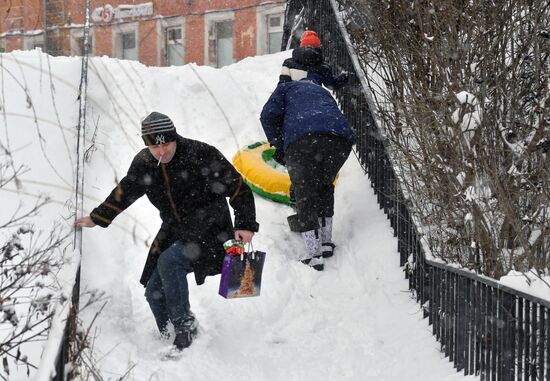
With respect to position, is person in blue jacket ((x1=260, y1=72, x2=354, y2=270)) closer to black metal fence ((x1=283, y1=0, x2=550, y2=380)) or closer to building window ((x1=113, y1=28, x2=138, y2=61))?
black metal fence ((x1=283, y1=0, x2=550, y2=380))

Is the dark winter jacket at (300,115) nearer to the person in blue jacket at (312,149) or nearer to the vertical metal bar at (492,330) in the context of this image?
the person in blue jacket at (312,149)

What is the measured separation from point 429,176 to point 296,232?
179 cm

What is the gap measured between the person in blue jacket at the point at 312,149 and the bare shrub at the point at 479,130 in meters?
0.56

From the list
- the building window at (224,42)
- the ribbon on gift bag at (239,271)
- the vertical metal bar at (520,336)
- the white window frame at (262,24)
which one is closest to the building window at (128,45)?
the building window at (224,42)

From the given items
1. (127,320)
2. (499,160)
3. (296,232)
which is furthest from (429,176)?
(127,320)

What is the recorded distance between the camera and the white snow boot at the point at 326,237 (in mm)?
6367

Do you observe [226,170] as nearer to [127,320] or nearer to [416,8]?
[127,320]

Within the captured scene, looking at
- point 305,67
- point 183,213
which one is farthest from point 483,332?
point 305,67

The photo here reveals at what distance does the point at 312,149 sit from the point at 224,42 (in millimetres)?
19071

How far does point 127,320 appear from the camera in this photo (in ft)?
17.0

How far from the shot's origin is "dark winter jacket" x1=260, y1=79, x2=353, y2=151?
20.4 feet

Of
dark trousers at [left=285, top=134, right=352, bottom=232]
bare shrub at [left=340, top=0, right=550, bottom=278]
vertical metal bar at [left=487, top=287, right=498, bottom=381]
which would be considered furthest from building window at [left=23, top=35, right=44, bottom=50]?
vertical metal bar at [left=487, top=287, right=498, bottom=381]

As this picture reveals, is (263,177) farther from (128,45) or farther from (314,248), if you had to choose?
(128,45)

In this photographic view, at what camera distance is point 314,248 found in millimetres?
6219
